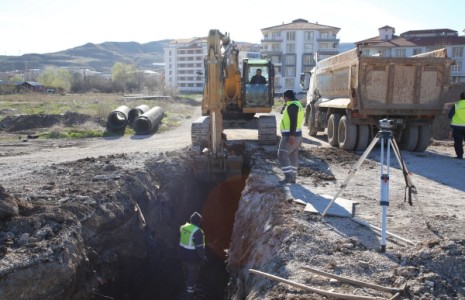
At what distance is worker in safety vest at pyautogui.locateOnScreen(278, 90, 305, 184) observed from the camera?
8.37 metres

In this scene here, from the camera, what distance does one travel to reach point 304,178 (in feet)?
30.9

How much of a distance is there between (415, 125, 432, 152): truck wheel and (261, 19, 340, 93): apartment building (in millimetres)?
61833

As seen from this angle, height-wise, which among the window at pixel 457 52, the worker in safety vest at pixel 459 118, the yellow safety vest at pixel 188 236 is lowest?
the yellow safety vest at pixel 188 236

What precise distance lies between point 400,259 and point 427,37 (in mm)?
63536

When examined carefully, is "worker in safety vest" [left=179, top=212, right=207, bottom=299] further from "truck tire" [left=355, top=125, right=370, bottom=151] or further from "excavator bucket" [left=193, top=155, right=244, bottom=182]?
"truck tire" [left=355, top=125, right=370, bottom=151]

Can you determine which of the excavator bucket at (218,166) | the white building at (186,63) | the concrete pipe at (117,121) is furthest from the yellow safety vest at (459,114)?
the white building at (186,63)

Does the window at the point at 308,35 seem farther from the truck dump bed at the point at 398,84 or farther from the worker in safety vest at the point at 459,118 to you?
the worker in safety vest at the point at 459,118

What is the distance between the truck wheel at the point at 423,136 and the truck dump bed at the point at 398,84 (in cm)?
79

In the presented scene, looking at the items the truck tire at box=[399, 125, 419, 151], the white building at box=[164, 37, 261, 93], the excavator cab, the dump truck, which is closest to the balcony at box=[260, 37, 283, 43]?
the white building at box=[164, 37, 261, 93]

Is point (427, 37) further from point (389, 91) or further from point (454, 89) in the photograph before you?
point (389, 91)

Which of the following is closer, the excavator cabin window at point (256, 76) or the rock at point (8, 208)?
the rock at point (8, 208)

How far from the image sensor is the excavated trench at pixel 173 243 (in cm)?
749

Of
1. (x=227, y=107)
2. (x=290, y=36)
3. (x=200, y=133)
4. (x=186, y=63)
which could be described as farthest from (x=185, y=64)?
(x=200, y=133)

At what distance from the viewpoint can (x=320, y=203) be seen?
7297 mm
